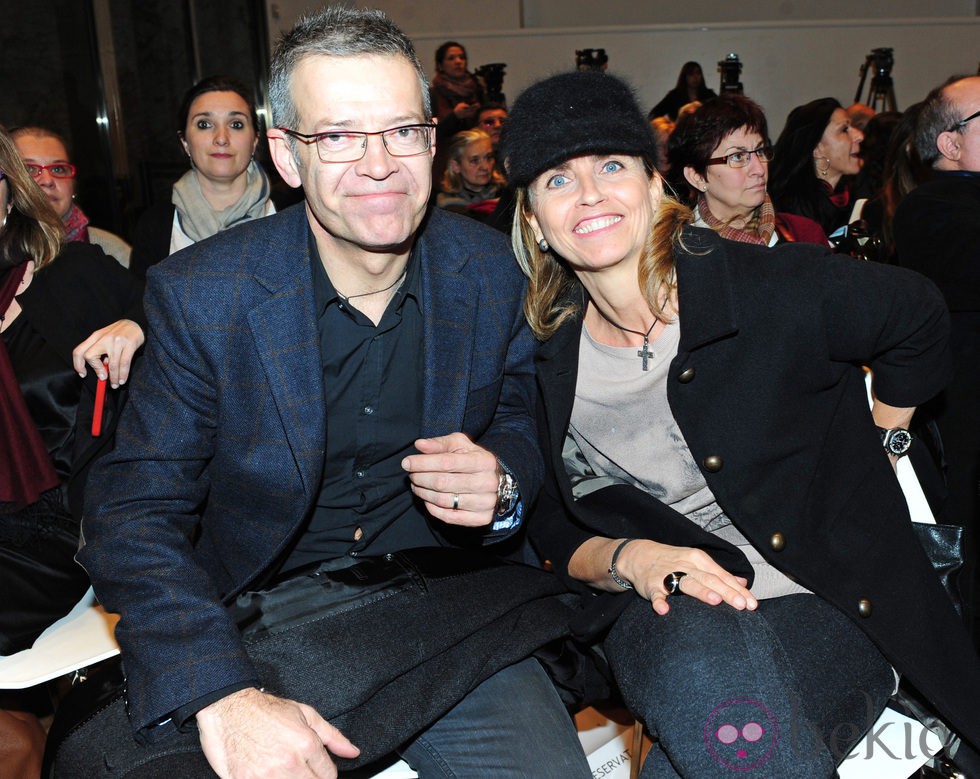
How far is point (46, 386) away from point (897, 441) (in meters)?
2.03

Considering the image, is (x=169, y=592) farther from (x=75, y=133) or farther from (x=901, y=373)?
(x=75, y=133)

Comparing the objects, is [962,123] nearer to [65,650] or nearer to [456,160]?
[65,650]

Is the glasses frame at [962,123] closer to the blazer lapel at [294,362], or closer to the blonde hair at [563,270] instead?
the blonde hair at [563,270]

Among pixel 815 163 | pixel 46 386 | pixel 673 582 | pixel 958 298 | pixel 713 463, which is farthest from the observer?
pixel 815 163

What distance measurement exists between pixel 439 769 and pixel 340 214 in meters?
1.01

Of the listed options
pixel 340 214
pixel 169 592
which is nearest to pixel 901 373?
pixel 340 214

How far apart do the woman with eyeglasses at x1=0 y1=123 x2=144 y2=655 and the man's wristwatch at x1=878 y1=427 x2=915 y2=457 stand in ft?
5.48

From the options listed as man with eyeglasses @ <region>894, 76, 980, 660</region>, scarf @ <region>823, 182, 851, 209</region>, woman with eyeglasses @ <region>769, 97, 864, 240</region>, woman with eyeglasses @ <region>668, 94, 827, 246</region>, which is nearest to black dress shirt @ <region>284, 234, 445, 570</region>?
man with eyeglasses @ <region>894, 76, 980, 660</region>

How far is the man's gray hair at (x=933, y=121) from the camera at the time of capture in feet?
9.53

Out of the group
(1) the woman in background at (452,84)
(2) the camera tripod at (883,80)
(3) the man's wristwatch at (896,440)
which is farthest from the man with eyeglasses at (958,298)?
(2) the camera tripod at (883,80)

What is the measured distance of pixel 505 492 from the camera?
171cm

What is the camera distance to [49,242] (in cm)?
241

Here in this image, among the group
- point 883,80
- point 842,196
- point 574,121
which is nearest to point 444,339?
point 574,121

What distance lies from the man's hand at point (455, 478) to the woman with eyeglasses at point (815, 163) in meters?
3.37
